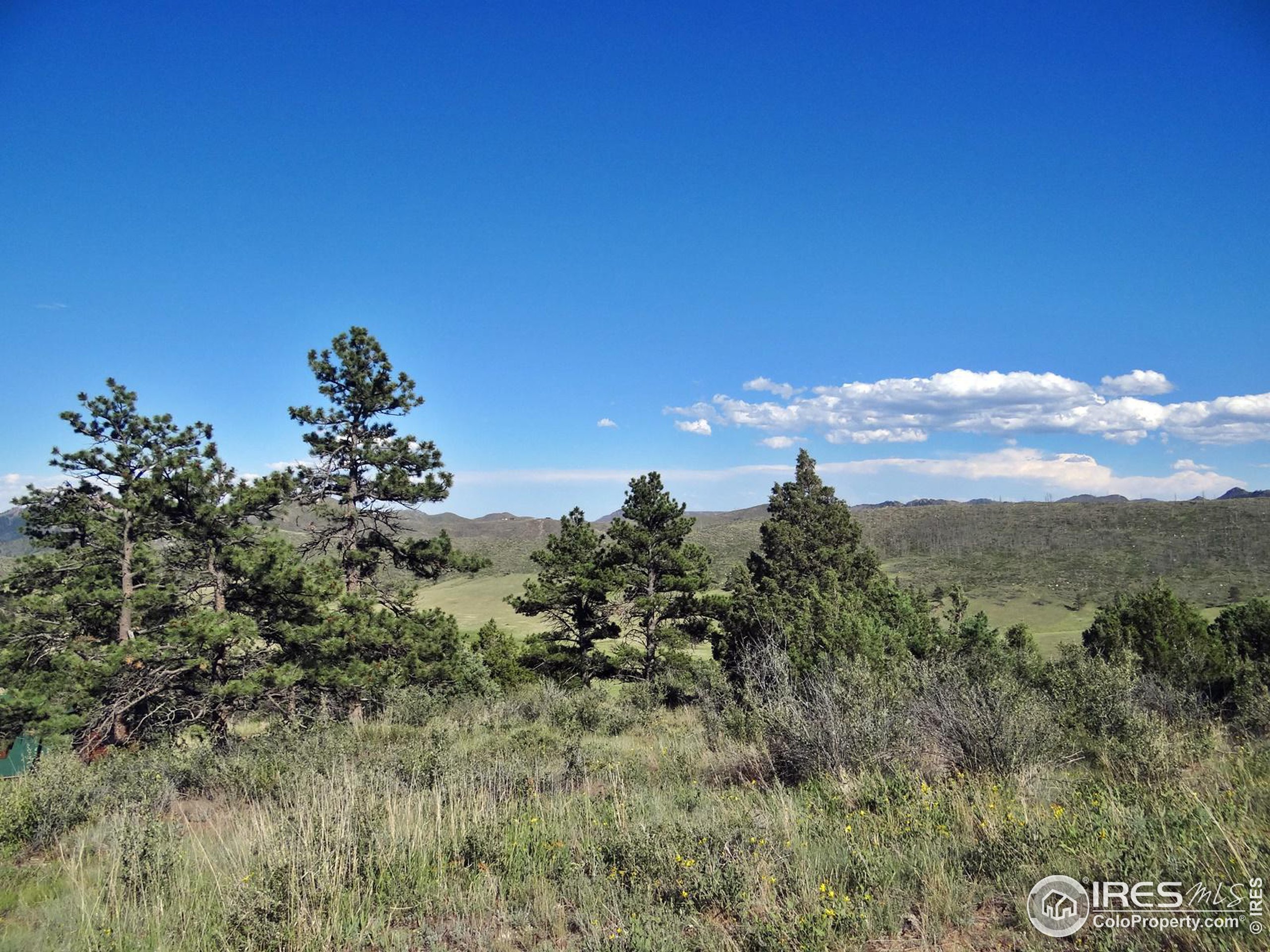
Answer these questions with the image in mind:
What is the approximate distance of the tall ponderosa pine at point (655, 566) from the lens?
2458 cm

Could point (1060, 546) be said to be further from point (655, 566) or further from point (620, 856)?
point (620, 856)

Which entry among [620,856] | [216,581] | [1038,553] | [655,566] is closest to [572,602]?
[655,566]

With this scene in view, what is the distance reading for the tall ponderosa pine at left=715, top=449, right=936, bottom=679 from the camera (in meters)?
14.1

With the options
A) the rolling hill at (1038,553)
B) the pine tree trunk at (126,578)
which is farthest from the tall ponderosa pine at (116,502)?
the rolling hill at (1038,553)

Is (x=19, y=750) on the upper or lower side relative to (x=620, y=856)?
lower

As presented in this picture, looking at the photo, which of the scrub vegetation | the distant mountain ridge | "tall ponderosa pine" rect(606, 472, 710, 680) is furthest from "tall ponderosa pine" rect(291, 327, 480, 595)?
the distant mountain ridge

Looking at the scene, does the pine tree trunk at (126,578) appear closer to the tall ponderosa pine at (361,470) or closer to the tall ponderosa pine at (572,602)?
the tall ponderosa pine at (361,470)

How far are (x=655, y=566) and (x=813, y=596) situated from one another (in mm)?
9421

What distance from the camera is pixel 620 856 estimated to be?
4.66 m

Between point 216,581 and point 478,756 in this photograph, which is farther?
point 216,581

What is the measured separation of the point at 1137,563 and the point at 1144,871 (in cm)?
7468

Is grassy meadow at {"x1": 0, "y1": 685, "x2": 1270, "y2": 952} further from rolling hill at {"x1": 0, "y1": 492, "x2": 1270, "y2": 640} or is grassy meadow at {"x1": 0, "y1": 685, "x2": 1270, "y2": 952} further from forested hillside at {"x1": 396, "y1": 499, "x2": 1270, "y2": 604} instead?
forested hillside at {"x1": 396, "y1": 499, "x2": 1270, "y2": 604}

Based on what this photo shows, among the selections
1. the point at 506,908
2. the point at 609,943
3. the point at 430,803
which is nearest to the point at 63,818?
the point at 430,803

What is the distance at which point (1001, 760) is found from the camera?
242 inches
